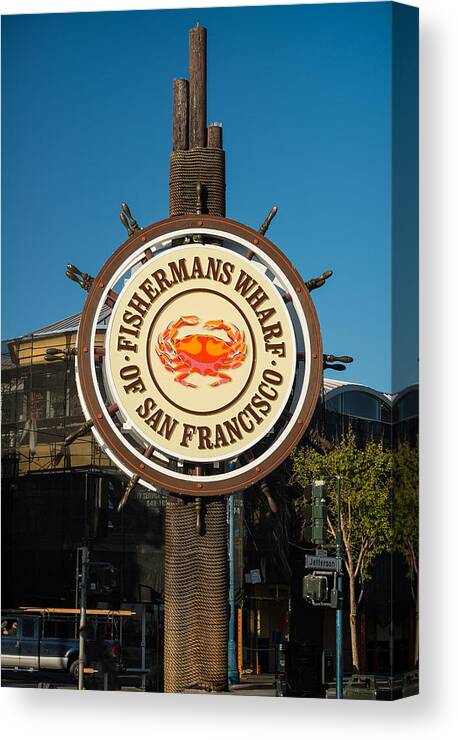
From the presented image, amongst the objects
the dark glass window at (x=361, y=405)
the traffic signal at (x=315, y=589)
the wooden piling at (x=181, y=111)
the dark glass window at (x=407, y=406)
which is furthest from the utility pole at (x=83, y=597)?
the wooden piling at (x=181, y=111)

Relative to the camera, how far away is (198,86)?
20703 mm

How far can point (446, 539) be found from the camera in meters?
19.7

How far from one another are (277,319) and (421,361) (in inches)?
62.1

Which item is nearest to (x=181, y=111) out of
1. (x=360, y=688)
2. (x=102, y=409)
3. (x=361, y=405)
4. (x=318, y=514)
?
(x=102, y=409)

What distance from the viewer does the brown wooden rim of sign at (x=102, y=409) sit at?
20.3m

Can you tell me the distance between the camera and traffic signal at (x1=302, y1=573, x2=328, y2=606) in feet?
65.4

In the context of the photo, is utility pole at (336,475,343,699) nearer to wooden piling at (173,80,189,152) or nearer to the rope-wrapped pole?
the rope-wrapped pole

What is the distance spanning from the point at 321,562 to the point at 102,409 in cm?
282

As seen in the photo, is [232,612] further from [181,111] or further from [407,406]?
[181,111]

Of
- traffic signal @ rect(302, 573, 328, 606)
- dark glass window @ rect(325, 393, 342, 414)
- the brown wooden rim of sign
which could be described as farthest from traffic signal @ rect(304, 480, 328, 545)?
dark glass window @ rect(325, 393, 342, 414)

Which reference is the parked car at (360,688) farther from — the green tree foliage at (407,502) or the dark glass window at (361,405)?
the dark glass window at (361,405)

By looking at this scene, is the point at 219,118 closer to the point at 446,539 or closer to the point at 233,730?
the point at 446,539

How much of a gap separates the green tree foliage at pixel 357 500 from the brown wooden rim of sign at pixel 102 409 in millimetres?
449

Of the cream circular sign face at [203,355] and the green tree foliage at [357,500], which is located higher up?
the cream circular sign face at [203,355]
